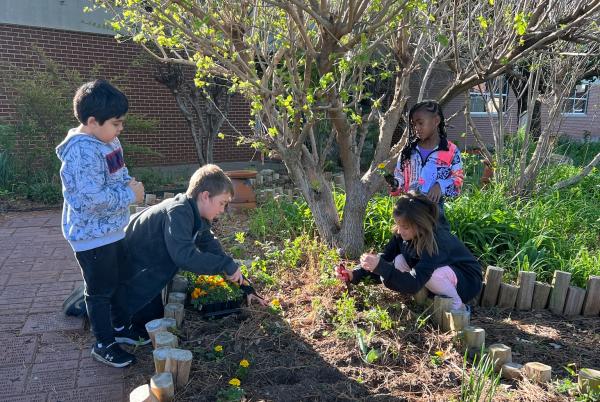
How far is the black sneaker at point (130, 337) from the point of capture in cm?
312

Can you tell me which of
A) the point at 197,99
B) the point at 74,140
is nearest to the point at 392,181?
the point at 74,140

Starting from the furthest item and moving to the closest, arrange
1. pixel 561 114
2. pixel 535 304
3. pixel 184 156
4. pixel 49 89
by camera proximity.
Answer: pixel 184 156, pixel 49 89, pixel 561 114, pixel 535 304

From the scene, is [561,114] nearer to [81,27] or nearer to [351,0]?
[351,0]

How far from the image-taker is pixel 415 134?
3785 mm

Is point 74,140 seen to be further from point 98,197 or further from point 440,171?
point 440,171

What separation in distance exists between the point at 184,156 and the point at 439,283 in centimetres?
890

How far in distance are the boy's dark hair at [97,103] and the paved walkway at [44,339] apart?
1.44 m

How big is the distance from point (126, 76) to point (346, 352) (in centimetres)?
890

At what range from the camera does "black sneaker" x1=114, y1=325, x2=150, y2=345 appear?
312 cm

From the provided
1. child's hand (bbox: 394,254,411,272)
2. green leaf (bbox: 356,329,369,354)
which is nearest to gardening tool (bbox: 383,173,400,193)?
child's hand (bbox: 394,254,411,272)

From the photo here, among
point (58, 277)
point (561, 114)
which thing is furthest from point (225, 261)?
point (561, 114)

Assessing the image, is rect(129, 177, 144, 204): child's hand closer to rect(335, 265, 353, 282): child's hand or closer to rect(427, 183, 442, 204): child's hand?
rect(335, 265, 353, 282): child's hand

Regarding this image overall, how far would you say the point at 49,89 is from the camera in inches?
320

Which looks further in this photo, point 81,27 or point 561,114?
point 81,27
